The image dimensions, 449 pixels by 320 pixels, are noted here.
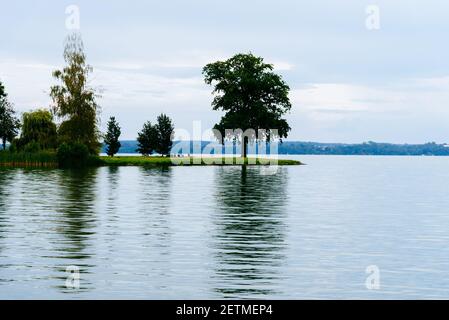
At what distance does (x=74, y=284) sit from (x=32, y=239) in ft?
27.5

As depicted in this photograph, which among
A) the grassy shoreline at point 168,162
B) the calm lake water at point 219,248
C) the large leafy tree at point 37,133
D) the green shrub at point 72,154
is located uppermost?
the large leafy tree at point 37,133

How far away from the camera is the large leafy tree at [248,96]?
122 meters

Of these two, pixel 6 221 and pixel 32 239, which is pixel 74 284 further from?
pixel 6 221

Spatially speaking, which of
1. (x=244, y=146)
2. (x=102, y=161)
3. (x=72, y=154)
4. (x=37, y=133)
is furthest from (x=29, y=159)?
(x=244, y=146)

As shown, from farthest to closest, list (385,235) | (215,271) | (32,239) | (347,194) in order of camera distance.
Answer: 1. (347,194)
2. (385,235)
3. (32,239)
4. (215,271)

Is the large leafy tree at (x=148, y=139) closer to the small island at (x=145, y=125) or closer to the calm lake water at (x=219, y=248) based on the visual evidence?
the small island at (x=145, y=125)

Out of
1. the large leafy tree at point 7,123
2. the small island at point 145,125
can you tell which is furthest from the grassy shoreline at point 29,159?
the large leafy tree at point 7,123

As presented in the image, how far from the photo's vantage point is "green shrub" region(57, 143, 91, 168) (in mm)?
94750

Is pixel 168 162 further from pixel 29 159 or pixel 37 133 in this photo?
pixel 29 159

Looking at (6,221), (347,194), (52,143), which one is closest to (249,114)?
(52,143)

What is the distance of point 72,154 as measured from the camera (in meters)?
95.6

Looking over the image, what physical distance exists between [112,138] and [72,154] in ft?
154

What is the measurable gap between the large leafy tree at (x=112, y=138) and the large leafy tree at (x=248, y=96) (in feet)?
79.3

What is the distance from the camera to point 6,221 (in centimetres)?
3030
